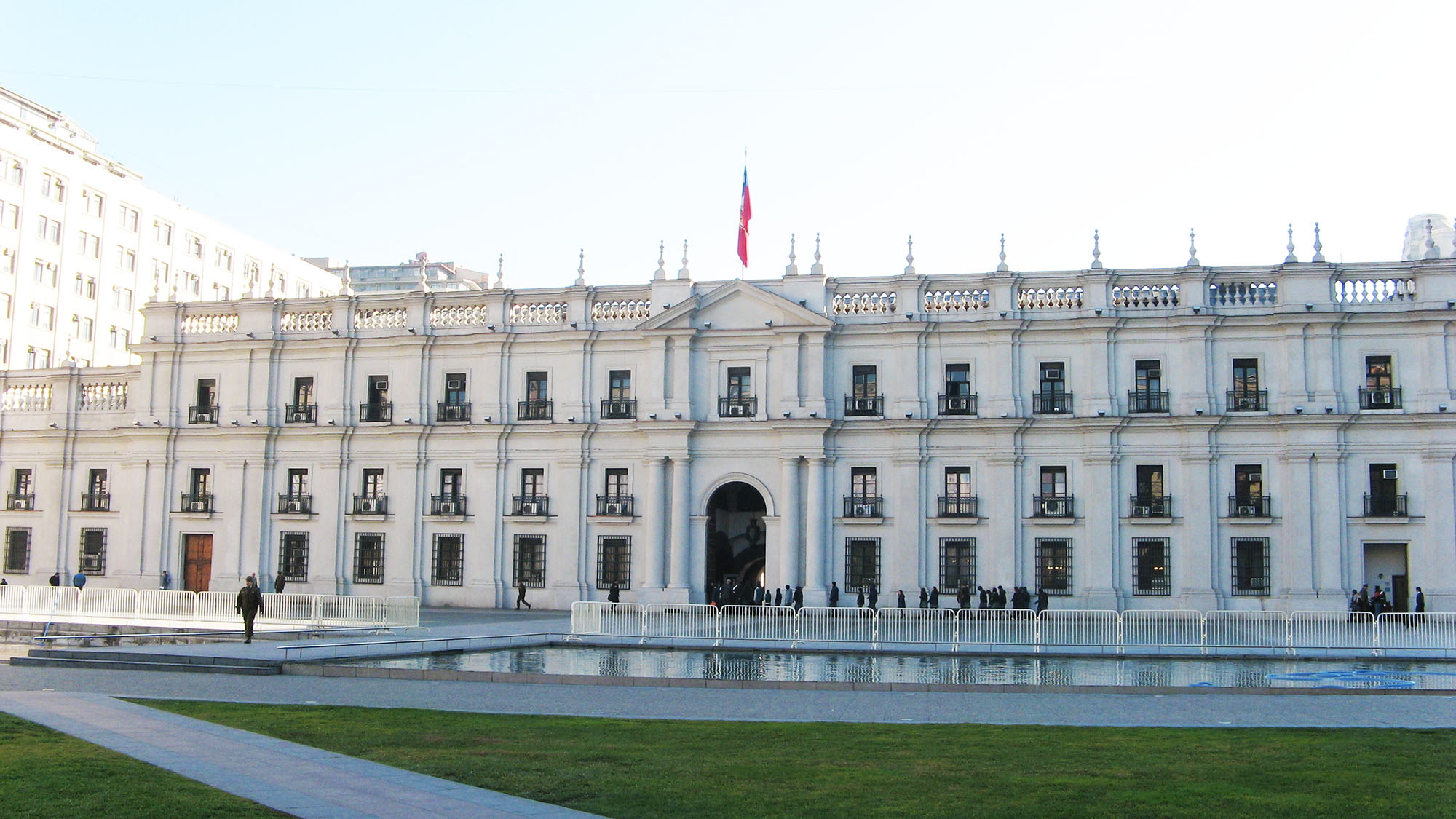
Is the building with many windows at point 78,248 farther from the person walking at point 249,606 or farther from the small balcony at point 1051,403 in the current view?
the small balcony at point 1051,403

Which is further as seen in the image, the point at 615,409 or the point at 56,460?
the point at 56,460

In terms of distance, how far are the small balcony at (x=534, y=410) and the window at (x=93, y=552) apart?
18028mm

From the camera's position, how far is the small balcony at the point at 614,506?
46.6 metres

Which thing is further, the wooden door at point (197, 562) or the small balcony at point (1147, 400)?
the wooden door at point (197, 562)

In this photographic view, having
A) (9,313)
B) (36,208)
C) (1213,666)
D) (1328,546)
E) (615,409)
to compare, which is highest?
(36,208)

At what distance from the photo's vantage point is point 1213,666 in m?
27.2

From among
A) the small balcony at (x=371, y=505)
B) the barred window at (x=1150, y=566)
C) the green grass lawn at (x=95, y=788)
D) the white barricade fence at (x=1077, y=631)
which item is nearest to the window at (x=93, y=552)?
the small balcony at (x=371, y=505)

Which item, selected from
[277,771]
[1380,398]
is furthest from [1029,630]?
[277,771]

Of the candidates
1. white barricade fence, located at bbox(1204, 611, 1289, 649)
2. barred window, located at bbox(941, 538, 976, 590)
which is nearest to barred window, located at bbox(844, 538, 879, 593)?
barred window, located at bbox(941, 538, 976, 590)

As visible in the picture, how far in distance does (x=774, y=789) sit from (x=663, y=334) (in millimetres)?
35334

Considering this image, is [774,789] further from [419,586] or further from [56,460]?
[56,460]

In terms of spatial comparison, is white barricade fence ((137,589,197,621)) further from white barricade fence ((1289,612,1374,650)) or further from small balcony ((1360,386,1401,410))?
small balcony ((1360,386,1401,410))

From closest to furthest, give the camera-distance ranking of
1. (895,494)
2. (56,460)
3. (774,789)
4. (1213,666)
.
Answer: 1. (774,789)
2. (1213,666)
3. (895,494)
4. (56,460)

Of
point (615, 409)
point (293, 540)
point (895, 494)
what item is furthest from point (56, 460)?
point (895, 494)
